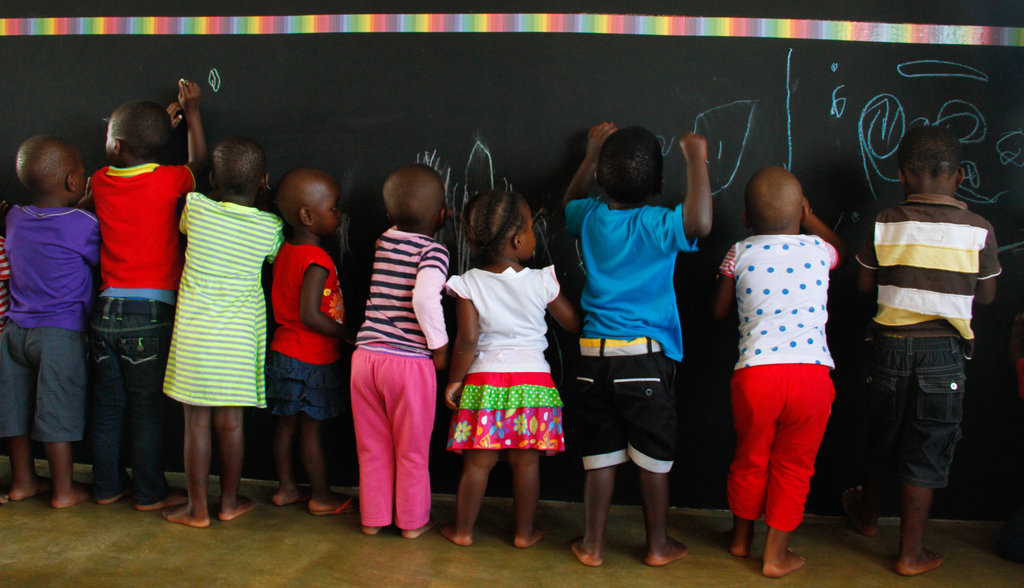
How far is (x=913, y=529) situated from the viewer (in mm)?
2297

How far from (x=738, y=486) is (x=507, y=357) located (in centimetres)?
89

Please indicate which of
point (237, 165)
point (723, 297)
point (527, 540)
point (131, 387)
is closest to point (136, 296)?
point (131, 387)

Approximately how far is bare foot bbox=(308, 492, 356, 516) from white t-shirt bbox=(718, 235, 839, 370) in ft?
5.17

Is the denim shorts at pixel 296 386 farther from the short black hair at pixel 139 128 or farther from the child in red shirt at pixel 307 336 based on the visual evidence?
the short black hair at pixel 139 128

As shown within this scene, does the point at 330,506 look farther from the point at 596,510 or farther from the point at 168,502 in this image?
the point at 596,510

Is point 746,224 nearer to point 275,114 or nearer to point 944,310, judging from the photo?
point 944,310

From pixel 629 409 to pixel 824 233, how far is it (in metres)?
0.96

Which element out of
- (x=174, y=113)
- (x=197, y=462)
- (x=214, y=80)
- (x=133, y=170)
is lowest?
(x=197, y=462)

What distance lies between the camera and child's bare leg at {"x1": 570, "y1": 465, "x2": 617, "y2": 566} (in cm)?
234

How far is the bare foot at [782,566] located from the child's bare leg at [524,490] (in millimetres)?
778

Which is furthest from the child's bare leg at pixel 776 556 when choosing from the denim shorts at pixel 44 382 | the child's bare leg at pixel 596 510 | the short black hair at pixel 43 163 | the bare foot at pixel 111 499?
the short black hair at pixel 43 163

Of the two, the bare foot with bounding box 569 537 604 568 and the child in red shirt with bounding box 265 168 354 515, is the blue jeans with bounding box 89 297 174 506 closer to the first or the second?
the child in red shirt with bounding box 265 168 354 515

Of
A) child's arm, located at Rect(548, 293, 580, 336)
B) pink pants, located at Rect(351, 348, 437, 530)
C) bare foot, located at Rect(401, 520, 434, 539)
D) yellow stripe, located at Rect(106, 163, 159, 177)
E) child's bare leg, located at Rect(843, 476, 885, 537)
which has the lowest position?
bare foot, located at Rect(401, 520, 434, 539)

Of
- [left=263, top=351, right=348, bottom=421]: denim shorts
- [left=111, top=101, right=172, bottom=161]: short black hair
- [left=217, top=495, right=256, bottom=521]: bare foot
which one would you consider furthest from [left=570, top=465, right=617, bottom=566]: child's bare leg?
[left=111, top=101, right=172, bottom=161]: short black hair
